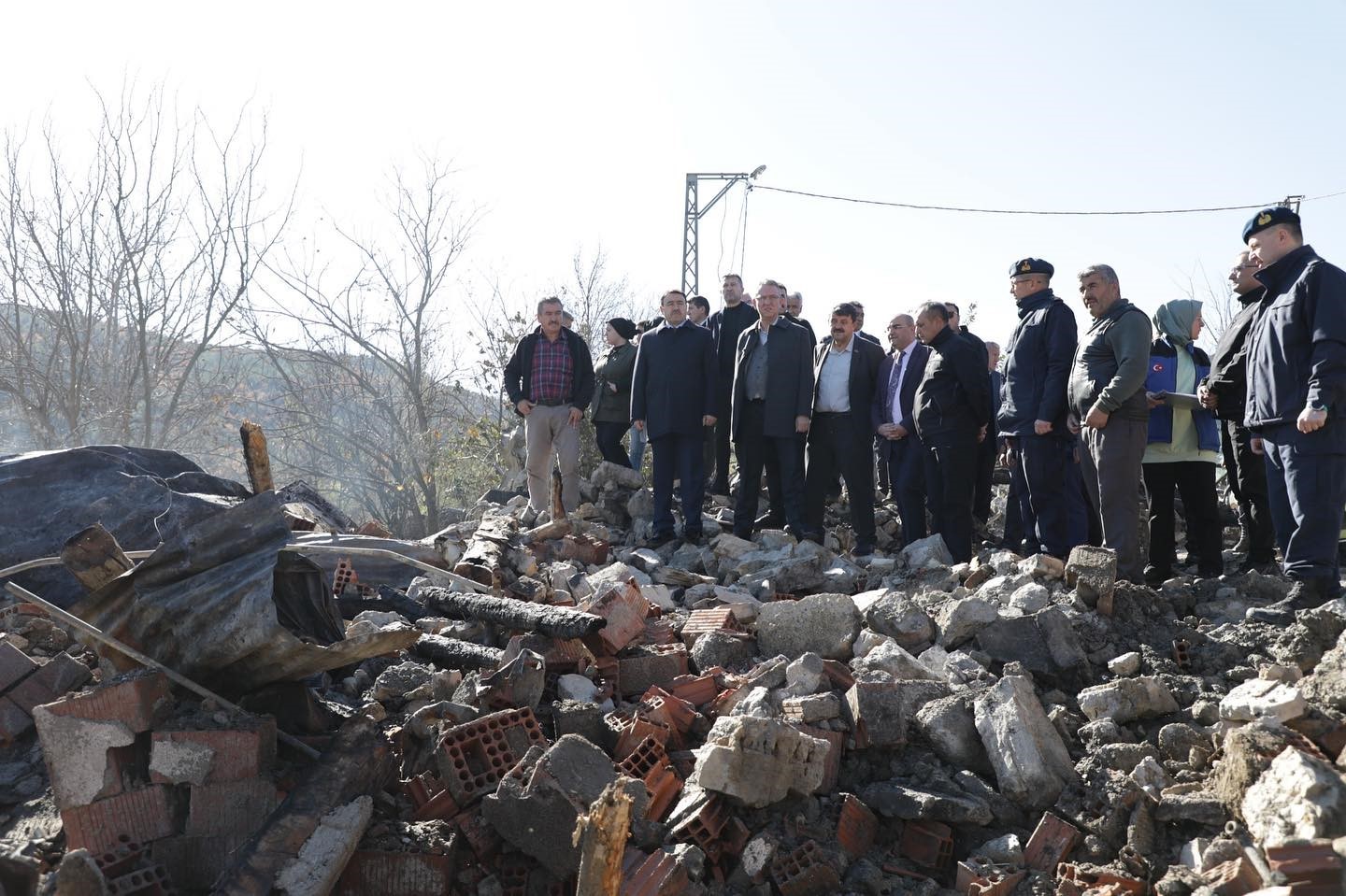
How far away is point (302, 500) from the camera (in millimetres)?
7457

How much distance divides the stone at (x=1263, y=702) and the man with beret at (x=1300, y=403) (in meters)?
0.92

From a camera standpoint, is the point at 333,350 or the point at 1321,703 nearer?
the point at 1321,703

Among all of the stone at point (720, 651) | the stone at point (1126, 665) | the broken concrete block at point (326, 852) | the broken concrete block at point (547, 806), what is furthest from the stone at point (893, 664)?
the broken concrete block at point (326, 852)

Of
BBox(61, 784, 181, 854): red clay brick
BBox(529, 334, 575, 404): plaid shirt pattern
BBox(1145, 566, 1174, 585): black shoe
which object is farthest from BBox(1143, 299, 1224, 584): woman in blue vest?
BBox(61, 784, 181, 854): red clay brick

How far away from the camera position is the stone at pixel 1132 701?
3.88 metres

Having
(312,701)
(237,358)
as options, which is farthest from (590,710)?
(237,358)

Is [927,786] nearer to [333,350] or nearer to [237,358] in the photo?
[333,350]

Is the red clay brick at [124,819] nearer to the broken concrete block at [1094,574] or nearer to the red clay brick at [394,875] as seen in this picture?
the red clay brick at [394,875]

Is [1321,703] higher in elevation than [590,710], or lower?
higher

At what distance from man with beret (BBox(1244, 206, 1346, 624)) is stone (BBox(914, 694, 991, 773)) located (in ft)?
5.02

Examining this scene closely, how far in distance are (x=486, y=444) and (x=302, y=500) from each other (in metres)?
8.13

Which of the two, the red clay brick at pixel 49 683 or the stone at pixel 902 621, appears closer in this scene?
the red clay brick at pixel 49 683

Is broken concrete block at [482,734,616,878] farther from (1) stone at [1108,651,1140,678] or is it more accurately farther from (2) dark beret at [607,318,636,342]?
(2) dark beret at [607,318,636,342]

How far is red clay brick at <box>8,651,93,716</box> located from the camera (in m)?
4.15
